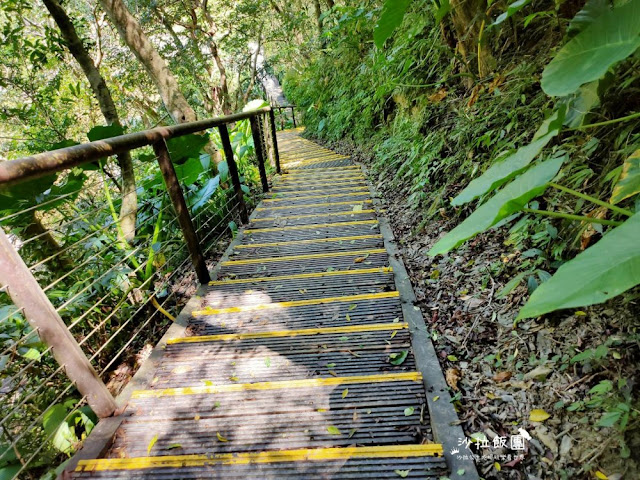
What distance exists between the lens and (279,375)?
4.78 feet

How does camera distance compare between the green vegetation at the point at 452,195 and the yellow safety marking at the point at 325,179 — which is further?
the yellow safety marking at the point at 325,179

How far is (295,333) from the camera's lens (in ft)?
5.50

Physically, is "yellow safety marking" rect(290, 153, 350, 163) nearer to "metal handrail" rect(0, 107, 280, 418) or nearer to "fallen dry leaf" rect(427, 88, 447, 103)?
"fallen dry leaf" rect(427, 88, 447, 103)

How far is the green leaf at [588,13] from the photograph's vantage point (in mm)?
1075

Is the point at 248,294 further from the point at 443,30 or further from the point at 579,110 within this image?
the point at 443,30

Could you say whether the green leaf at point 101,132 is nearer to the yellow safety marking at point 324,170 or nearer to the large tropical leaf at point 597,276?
the large tropical leaf at point 597,276

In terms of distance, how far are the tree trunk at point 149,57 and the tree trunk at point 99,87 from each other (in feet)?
1.92

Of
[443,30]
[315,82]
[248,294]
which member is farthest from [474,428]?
[315,82]

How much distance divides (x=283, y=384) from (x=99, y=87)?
2.69m

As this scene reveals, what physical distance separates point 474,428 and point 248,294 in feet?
4.49

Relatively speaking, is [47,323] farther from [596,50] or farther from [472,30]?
[472,30]

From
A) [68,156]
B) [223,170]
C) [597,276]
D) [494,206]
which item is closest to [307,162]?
[223,170]

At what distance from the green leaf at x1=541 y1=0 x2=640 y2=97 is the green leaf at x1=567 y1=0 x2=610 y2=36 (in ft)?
0.71

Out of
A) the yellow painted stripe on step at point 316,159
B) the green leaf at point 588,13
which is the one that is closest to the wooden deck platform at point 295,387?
the green leaf at point 588,13
